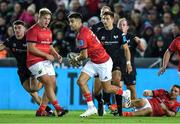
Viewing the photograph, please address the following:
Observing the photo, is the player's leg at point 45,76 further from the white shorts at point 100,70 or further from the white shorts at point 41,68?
the white shorts at point 100,70

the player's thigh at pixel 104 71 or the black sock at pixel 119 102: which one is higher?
the player's thigh at pixel 104 71

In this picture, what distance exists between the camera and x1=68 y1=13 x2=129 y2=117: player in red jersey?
16.0 metres

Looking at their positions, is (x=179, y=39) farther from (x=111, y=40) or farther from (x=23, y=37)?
(x=23, y=37)

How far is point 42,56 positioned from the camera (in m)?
16.4

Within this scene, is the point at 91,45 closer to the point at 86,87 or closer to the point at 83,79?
the point at 83,79

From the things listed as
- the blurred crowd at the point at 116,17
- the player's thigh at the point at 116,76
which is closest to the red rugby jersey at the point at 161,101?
the player's thigh at the point at 116,76

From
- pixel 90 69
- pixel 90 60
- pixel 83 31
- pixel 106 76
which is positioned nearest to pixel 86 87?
pixel 90 69

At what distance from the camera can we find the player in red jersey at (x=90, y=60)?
52.6 feet

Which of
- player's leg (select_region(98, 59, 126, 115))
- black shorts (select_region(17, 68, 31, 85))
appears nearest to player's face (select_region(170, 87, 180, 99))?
player's leg (select_region(98, 59, 126, 115))

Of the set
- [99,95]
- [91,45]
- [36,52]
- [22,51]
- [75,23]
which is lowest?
[99,95]

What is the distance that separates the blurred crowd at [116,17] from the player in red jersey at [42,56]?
5809mm

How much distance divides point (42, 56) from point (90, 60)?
1.03 metres

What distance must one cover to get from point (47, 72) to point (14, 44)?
6.14ft

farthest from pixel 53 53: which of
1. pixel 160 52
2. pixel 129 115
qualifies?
pixel 160 52
